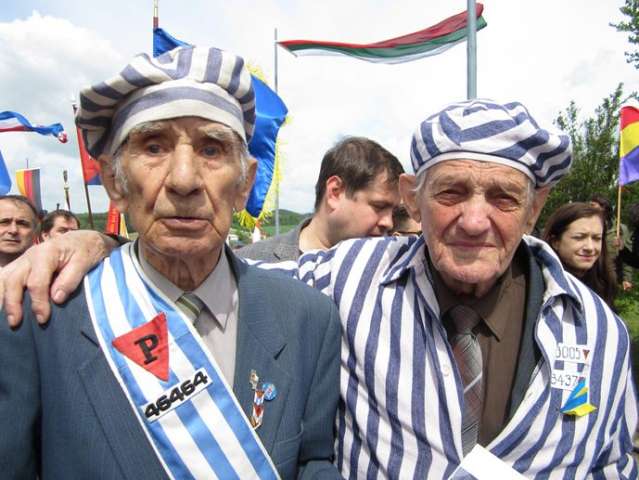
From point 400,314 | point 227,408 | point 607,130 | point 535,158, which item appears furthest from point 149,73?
point 607,130

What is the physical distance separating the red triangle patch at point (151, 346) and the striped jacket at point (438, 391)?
0.65 meters

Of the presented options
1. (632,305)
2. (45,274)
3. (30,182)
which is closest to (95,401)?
(45,274)

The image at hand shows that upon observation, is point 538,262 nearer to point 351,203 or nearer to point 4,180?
point 351,203

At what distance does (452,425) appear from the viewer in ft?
5.18

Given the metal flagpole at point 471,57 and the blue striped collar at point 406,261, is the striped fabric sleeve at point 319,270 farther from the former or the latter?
the metal flagpole at point 471,57

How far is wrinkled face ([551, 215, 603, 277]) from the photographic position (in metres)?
4.32

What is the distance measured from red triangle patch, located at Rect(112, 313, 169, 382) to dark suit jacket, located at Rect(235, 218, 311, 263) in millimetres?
1593

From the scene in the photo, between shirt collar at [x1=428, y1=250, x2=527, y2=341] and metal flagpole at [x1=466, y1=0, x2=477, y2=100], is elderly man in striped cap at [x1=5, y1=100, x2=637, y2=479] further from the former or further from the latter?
metal flagpole at [x1=466, y1=0, x2=477, y2=100]

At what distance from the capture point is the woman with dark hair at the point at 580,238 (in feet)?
14.2

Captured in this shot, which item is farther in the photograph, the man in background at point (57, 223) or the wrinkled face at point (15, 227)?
the man in background at point (57, 223)

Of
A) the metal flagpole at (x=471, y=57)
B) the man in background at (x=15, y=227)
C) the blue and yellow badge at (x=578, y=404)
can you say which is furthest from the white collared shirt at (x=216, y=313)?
the metal flagpole at (x=471, y=57)

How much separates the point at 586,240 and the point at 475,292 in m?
3.09

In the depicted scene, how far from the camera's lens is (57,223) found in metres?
6.54

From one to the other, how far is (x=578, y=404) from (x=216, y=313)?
1.20 metres
